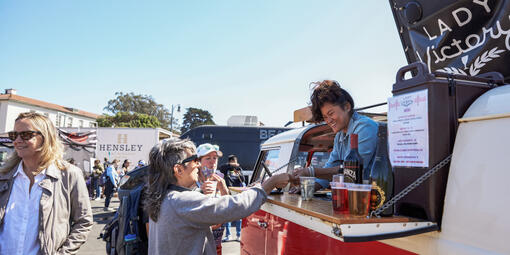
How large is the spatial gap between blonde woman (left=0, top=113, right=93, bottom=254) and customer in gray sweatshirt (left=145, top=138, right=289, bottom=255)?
64 cm

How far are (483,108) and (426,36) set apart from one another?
4.79 ft

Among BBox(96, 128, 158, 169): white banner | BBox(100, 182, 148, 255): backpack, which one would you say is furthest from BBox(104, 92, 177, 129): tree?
BBox(100, 182, 148, 255): backpack

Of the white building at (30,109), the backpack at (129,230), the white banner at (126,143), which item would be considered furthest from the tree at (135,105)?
the backpack at (129,230)

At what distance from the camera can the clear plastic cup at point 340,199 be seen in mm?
1415

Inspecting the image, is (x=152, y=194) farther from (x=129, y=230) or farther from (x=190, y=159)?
(x=129, y=230)

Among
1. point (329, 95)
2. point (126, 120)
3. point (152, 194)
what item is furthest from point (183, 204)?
point (126, 120)

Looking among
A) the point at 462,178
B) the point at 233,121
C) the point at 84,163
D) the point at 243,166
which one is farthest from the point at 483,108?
the point at 84,163

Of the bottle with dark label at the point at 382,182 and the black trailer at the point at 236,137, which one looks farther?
the black trailer at the point at 236,137

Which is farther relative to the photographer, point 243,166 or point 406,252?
point 243,166

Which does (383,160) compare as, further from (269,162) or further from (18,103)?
(18,103)

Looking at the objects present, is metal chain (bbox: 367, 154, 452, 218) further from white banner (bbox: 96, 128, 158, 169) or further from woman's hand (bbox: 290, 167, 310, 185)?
white banner (bbox: 96, 128, 158, 169)

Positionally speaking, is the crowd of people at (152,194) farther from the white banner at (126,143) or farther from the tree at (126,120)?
the tree at (126,120)

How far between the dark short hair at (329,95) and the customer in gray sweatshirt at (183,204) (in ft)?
2.36

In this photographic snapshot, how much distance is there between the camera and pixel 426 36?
2.60 m
